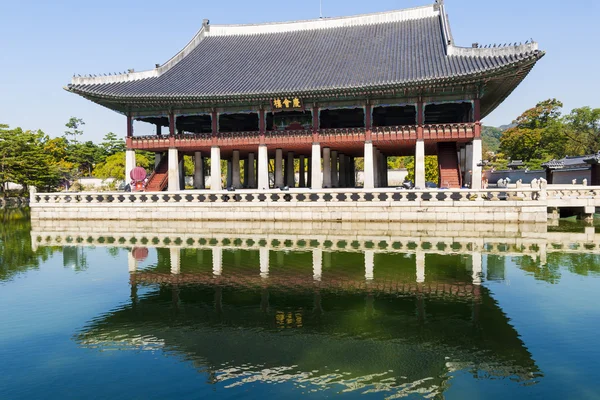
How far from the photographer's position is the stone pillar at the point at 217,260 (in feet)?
47.8

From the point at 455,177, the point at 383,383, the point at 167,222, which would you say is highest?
the point at 455,177

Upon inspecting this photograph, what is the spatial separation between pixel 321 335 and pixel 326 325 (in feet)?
1.85

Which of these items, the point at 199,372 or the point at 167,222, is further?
the point at 167,222

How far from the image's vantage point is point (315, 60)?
121ft

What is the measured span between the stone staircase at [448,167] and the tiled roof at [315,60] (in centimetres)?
627

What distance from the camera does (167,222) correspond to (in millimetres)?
28359

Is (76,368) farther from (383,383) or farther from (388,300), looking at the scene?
(388,300)

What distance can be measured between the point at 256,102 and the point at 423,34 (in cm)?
1570

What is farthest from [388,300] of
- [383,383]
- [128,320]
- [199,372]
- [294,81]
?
[294,81]

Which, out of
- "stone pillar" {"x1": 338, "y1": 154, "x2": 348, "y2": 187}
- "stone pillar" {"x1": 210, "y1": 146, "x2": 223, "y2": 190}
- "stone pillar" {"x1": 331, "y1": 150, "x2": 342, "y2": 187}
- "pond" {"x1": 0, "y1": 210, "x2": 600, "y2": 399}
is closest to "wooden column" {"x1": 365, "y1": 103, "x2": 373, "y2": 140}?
"stone pillar" {"x1": 331, "y1": 150, "x2": 342, "y2": 187}

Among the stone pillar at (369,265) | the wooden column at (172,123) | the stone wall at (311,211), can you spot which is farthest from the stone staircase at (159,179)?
the stone pillar at (369,265)

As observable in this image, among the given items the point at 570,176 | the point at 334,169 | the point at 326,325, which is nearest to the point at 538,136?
the point at 570,176

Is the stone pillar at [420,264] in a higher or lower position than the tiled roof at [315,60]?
lower

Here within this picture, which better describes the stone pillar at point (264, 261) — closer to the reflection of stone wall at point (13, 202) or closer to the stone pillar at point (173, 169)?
the stone pillar at point (173, 169)
